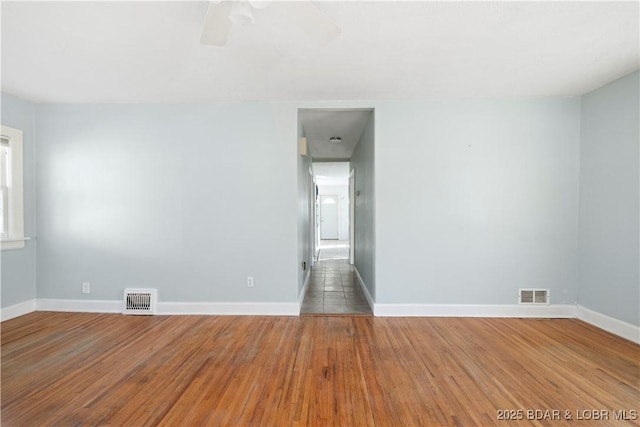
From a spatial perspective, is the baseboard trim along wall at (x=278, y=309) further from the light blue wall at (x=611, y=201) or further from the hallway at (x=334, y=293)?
the light blue wall at (x=611, y=201)

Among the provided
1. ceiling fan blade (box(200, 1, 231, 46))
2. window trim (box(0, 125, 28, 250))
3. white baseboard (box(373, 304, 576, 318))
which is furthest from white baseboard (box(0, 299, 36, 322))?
white baseboard (box(373, 304, 576, 318))

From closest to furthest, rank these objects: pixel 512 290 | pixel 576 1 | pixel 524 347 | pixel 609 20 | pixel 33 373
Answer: pixel 576 1 < pixel 609 20 < pixel 33 373 < pixel 524 347 < pixel 512 290

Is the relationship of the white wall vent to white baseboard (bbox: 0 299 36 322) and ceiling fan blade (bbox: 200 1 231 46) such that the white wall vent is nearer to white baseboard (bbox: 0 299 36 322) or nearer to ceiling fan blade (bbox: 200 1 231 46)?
ceiling fan blade (bbox: 200 1 231 46)

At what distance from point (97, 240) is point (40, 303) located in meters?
1.04

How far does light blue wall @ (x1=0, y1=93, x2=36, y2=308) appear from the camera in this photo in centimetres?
321

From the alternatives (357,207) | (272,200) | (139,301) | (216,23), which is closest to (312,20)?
(216,23)

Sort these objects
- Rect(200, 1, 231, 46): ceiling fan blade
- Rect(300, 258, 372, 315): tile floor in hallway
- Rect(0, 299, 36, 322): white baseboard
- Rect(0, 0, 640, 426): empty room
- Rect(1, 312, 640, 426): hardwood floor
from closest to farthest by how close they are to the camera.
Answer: Rect(200, 1, 231, 46): ceiling fan blade
Rect(1, 312, 640, 426): hardwood floor
Rect(0, 0, 640, 426): empty room
Rect(0, 299, 36, 322): white baseboard
Rect(300, 258, 372, 315): tile floor in hallway

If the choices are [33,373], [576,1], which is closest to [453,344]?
[576,1]

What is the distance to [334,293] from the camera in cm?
429

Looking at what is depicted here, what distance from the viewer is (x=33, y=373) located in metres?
2.16

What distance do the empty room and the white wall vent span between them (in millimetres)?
35

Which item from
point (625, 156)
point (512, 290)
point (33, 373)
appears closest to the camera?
point (33, 373)

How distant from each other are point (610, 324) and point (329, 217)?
33.7 ft

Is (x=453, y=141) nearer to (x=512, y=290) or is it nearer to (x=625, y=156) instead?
(x=625, y=156)
